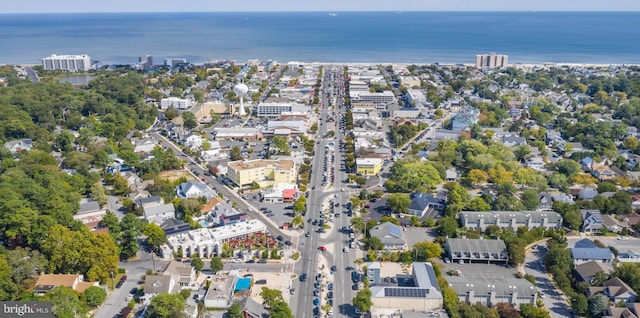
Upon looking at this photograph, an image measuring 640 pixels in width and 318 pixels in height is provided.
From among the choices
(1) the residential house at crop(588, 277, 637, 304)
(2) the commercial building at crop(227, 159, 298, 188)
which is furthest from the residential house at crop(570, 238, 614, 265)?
(2) the commercial building at crop(227, 159, 298, 188)

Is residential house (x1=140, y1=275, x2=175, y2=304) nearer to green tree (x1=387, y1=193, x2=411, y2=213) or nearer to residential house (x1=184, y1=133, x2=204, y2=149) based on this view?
green tree (x1=387, y1=193, x2=411, y2=213)

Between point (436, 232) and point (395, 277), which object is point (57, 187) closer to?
point (395, 277)

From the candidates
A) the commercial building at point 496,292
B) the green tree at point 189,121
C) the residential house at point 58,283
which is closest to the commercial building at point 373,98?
the green tree at point 189,121

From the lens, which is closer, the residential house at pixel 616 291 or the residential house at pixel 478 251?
the residential house at pixel 616 291

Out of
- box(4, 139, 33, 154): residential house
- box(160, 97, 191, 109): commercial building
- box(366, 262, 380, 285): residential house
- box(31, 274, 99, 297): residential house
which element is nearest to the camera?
box(31, 274, 99, 297): residential house

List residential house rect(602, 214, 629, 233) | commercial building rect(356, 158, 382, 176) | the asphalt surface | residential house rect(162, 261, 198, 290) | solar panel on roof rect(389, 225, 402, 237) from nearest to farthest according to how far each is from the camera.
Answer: the asphalt surface, residential house rect(162, 261, 198, 290), solar panel on roof rect(389, 225, 402, 237), residential house rect(602, 214, 629, 233), commercial building rect(356, 158, 382, 176)

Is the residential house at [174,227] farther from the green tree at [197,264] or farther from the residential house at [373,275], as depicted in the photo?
the residential house at [373,275]

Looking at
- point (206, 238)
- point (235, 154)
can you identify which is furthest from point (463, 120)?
point (206, 238)

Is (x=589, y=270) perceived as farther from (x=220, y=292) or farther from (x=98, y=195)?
(x=98, y=195)
